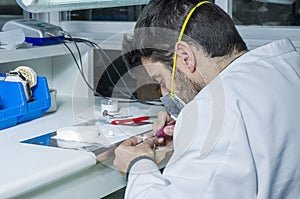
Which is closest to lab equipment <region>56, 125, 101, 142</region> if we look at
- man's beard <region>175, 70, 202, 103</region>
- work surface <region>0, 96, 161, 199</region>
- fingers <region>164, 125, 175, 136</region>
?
work surface <region>0, 96, 161, 199</region>

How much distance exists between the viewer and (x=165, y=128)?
4.90 feet

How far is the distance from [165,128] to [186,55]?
1.30ft

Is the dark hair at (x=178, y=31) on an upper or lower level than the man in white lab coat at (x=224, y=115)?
upper

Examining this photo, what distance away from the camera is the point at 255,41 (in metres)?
2.00

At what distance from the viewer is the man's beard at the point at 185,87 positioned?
1197 millimetres

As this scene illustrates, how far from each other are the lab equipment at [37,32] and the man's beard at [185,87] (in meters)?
0.88

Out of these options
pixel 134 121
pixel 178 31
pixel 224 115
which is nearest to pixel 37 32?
pixel 134 121

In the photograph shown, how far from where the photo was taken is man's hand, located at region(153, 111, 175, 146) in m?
1.45

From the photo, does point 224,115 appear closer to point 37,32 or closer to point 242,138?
point 242,138

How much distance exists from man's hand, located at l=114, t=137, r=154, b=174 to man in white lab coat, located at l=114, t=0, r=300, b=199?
0.09m

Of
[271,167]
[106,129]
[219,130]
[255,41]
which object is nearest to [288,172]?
[271,167]

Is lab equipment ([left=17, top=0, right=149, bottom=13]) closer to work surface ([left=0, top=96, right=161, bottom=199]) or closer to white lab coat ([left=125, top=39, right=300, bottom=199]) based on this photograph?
work surface ([left=0, top=96, right=161, bottom=199])

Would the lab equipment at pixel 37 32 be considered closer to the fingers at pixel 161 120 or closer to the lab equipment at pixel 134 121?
the lab equipment at pixel 134 121

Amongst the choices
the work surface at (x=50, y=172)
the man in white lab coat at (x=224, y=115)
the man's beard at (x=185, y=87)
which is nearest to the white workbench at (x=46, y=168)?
the work surface at (x=50, y=172)
